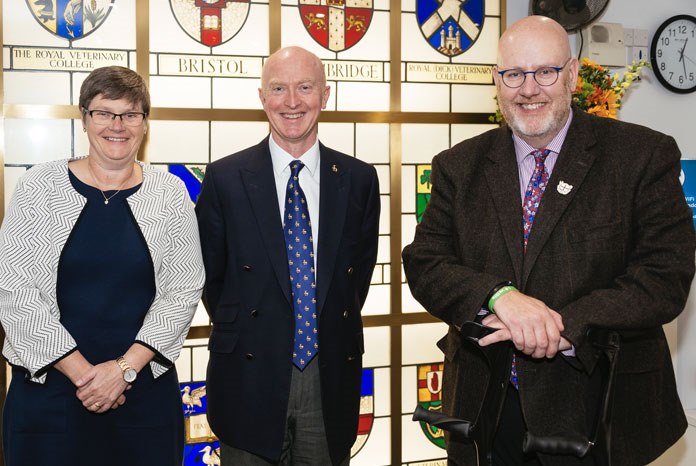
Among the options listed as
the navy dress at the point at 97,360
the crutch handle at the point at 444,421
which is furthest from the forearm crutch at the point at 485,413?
the navy dress at the point at 97,360

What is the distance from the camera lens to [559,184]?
1753 millimetres

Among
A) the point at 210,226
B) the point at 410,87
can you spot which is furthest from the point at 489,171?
the point at 410,87

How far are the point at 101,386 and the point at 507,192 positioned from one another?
4.03 feet

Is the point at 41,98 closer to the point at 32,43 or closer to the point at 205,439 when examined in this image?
the point at 32,43

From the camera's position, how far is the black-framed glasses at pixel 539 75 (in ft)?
5.91

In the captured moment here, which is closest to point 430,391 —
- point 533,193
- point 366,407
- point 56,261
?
point 366,407

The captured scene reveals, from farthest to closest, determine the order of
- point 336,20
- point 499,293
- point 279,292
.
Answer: point 336,20 → point 279,292 → point 499,293

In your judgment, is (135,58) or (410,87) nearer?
(135,58)

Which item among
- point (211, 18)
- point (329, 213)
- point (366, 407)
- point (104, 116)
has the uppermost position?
point (211, 18)

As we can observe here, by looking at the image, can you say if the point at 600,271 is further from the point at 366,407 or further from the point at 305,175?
the point at 366,407

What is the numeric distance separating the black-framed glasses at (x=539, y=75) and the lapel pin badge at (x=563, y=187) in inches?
10.4

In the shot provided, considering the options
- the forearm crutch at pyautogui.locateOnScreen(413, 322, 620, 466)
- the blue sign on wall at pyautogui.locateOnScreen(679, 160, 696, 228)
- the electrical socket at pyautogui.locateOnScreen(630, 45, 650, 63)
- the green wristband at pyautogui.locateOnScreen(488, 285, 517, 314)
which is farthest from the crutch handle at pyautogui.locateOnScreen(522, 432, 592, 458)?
the electrical socket at pyautogui.locateOnScreen(630, 45, 650, 63)

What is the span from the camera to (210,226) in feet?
7.43

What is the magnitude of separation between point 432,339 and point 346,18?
1836 millimetres
